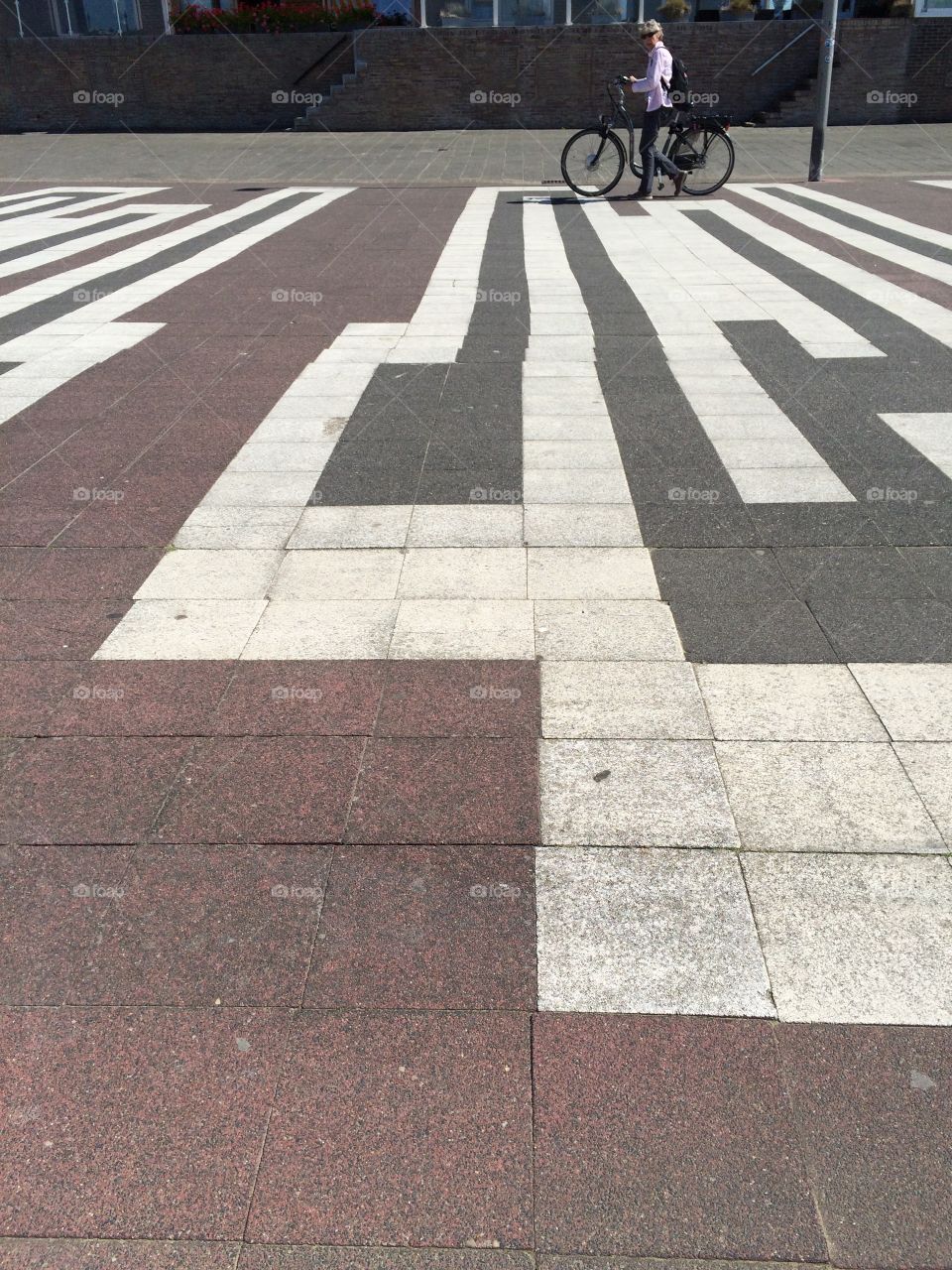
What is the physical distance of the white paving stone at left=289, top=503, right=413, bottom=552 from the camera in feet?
18.9

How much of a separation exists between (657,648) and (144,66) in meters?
30.3

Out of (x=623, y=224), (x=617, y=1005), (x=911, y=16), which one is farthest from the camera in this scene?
(x=911, y=16)

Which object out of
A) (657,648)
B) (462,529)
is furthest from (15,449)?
(657,648)

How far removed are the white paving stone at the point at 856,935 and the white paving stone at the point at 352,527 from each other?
2.95 meters

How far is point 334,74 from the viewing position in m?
29.2

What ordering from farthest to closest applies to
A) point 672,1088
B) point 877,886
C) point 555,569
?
point 555,569
point 877,886
point 672,1088

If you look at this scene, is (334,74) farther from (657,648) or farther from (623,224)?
(657,648)

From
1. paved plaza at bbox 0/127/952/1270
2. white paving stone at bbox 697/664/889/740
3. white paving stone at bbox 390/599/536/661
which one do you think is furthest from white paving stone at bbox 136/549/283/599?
white paving stone at bbox 697/664/889/740

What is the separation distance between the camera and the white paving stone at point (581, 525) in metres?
5.71

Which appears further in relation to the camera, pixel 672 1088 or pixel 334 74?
pixel 334 74

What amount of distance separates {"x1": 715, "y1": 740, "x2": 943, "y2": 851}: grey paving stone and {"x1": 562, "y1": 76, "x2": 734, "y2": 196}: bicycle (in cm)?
1476

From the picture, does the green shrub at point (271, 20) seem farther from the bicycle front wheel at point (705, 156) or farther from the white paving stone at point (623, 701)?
the white paving stone at point (623, 701)

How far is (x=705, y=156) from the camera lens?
17.2 metres

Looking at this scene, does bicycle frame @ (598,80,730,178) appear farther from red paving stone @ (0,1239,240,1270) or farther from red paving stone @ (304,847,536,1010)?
red paving stone @ (0,1239,240,1270)
